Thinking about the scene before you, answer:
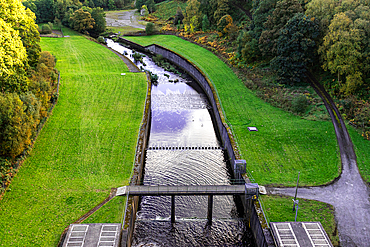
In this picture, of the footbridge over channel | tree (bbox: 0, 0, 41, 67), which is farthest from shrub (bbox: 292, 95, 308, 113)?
tree (bbox: 0, 0, 41, 67)

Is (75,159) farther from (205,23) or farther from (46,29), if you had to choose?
(46,29)

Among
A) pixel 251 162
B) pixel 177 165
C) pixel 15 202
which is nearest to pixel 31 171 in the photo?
pixel 15 202

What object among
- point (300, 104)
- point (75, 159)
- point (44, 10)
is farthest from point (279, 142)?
point (44, 10)

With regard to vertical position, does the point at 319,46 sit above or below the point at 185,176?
above

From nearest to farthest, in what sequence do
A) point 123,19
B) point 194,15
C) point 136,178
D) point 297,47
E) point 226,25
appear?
point 136,178 → point 297,47 → point 226,25 → point 194,15 → point 123,19

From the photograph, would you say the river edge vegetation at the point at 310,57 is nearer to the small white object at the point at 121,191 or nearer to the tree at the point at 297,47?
the tree at the point at 297,47
